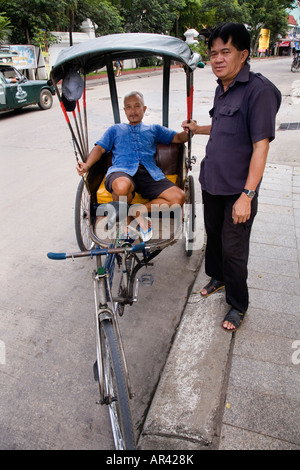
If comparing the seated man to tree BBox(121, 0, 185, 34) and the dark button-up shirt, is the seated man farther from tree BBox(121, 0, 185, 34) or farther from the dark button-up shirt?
tree BBox(121, 0, 185, 34)

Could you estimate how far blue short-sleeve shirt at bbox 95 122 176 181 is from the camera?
3.28m

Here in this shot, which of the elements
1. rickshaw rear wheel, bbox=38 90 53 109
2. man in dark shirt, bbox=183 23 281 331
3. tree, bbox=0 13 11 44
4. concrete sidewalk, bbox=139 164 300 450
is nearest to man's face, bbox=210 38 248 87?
man in dark shirt, bbox=183 23 281 331

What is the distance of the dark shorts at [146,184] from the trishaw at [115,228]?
144mm

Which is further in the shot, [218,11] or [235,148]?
[218,11]

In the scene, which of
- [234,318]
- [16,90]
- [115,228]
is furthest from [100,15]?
[234,318]

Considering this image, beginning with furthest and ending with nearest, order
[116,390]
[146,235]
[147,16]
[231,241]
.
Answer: [147,16] → [146,235] → [231,241] → [116,390]

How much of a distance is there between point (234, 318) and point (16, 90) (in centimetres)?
997

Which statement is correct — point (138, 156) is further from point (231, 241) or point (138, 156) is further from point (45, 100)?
point (45, 100)

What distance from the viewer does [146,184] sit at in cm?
327

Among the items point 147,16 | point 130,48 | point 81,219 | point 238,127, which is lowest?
point 81,219

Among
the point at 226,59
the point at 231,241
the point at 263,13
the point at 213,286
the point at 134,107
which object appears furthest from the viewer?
the point at 263,13

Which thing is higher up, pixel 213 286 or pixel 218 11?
pixel 218 11

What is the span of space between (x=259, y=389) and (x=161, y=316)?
0.99 meters
